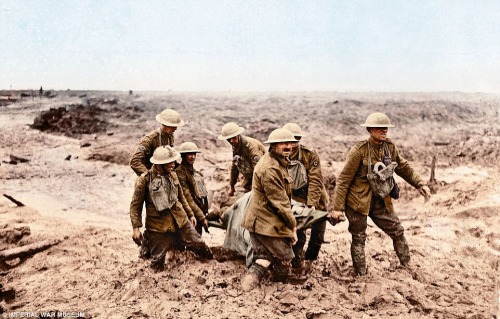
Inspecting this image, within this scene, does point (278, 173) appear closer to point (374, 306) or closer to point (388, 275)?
point (374, 306)

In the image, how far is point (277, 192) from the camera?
3.95m

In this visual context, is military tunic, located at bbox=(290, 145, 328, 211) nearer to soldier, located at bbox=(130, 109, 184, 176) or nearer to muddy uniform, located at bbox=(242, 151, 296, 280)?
muddy uniform, located at bbox=(242, 151, 296, 280)

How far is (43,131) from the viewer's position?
20.1 m

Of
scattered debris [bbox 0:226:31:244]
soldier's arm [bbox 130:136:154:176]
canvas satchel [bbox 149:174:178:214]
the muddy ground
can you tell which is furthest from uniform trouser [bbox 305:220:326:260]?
scattered debris [bbox 0:226:31:244]

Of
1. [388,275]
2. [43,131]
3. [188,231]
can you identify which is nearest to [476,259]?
[388,275]

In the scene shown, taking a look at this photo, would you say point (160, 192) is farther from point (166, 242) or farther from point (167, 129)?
point (167, 129)

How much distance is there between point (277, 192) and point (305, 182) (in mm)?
1139

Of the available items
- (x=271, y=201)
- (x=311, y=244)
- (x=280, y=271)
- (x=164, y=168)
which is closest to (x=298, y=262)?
(x=311, y=244)

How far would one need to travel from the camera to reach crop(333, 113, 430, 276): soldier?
15.1ft

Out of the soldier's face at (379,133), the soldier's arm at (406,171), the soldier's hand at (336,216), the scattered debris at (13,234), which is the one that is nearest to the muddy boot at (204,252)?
the soldier's hand at (336,216)

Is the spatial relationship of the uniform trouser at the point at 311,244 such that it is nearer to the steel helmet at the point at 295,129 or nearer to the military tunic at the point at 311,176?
the military tunic at the point at 311,176

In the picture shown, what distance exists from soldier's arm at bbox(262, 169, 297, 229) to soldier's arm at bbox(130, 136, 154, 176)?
2.03 meters

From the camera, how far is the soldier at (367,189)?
4609mm

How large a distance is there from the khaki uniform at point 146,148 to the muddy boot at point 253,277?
200cm
